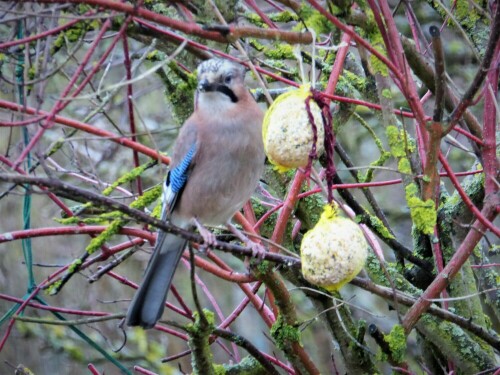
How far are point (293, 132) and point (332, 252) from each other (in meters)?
0.32

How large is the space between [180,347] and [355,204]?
2.05 metres

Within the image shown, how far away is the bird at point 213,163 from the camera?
307 cm

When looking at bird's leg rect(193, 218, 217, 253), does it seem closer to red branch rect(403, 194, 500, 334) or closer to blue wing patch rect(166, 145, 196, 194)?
blue wing patch rect(166, 145, 196, 194)

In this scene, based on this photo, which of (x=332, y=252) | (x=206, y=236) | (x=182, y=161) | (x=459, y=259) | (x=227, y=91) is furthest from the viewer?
(x=182, y=161)

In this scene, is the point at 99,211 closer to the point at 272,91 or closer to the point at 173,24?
the point at 173,24

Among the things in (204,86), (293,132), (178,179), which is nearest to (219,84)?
(204,86)

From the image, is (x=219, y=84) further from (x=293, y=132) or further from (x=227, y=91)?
(x=293, y=132)

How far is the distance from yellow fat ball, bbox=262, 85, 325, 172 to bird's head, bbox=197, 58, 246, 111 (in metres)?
0.69

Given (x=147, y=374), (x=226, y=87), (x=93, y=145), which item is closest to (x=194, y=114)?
(x=226, y=87)

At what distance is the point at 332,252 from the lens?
2.14 metres

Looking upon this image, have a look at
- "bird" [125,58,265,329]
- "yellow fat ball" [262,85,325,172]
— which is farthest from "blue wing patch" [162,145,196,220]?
"yellow fat ball" [262,85,325,172]

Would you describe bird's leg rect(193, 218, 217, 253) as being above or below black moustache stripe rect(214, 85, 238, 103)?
below

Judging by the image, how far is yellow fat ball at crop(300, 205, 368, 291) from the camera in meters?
2.14

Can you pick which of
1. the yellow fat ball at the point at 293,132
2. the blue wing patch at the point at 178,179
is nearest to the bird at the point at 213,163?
the blue wing patch at the point at 178,179
